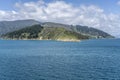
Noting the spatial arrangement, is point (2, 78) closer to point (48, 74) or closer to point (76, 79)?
point (48, 74)

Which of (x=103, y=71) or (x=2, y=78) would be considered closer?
(x=2, y=78)

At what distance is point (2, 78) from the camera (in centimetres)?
7394

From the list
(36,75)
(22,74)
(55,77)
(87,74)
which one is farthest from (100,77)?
(22,74)

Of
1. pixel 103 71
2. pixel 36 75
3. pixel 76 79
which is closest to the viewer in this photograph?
pixel 76 79

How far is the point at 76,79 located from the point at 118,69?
2143cm

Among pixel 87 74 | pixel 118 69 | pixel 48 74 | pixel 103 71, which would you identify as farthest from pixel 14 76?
pixel 118 69

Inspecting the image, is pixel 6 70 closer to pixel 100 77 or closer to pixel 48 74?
pixel 48 74

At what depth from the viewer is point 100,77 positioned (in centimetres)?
7312

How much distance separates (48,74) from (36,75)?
3.95 m

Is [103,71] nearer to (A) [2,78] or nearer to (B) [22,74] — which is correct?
(B) [22,74]

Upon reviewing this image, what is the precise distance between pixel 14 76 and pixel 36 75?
6672 mm

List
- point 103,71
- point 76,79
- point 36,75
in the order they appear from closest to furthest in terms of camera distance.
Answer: point 76,79
point 36,75
point 103,71

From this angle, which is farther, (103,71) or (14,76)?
(103,71)

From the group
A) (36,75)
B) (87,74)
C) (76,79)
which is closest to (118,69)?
(87,74)
